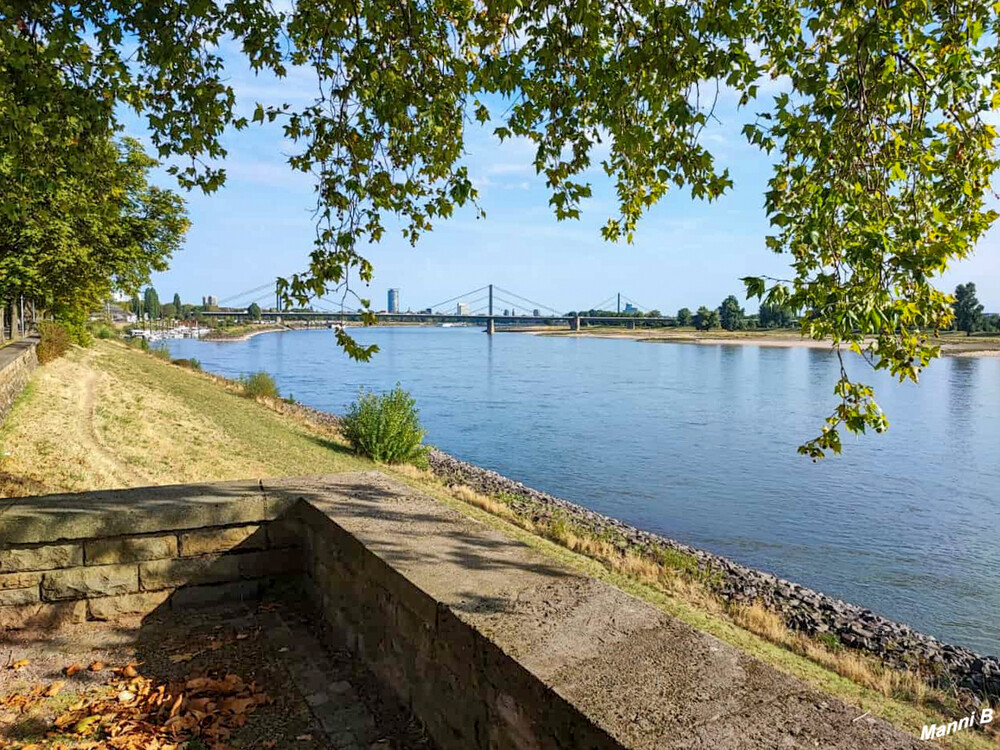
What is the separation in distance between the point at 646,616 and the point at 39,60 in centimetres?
559

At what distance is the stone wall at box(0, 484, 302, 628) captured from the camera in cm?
352

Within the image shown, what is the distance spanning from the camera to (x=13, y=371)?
543 inches

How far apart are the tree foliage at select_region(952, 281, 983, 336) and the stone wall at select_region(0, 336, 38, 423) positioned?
297ft

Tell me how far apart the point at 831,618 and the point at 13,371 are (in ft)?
49.9

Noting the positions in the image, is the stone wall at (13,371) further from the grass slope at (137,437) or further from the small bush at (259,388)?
the small bush at (259,388)

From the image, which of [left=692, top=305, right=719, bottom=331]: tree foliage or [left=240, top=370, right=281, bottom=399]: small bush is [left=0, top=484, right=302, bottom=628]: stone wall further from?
[left=692, top=305, right=719, bottom=331]: tree foliage

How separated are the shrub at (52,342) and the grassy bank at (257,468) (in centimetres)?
44

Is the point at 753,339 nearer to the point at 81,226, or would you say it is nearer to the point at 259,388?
the point at 259,388

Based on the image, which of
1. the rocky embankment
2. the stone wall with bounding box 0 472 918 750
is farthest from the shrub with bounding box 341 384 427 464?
the stone wall with bounding box 0 472 918 750

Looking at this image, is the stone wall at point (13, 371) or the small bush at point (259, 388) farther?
the small bush at point (259, 388)

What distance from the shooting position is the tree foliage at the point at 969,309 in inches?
3217

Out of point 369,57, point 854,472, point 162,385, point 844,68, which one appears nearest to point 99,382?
point 162,385

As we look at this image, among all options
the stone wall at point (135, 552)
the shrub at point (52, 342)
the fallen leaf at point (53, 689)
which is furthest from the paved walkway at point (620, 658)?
the shrub at point (52, 342)

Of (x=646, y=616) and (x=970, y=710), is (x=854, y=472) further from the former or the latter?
(x=646, y=616)
